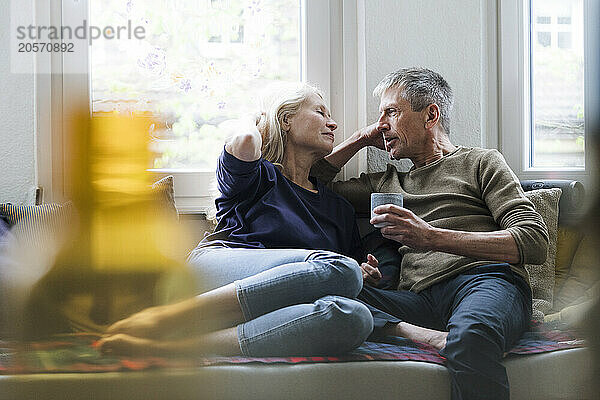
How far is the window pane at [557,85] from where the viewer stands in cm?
52

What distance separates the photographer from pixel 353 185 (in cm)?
127

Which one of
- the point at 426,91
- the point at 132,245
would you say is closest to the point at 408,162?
the point at 426,91

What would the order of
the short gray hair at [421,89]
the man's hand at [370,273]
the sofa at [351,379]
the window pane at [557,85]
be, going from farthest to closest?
the short gray hair at [421,89] < the man's hand at [370,273] < the window pane at [557,85] < the sofa at [351,379]

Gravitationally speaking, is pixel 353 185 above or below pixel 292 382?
above

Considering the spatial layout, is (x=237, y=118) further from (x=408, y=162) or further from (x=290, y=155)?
(x=408, y=162)

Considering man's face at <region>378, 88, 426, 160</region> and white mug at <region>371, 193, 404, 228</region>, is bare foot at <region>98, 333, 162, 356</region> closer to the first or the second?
white mug at <region>371, 193, 404, 228</region>

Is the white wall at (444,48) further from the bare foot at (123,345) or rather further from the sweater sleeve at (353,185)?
the bare foot at (123,345)

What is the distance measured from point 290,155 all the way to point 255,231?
198 millimetres

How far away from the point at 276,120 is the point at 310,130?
0.23 feet

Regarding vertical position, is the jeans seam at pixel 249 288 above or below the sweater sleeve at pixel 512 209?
below

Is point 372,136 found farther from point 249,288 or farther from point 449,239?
point 249,288

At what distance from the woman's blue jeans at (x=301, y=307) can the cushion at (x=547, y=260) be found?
1.43ft

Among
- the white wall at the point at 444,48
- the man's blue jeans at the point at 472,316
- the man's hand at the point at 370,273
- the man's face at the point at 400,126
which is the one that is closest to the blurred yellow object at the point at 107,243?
the man's blue jeans at the point at 472,316

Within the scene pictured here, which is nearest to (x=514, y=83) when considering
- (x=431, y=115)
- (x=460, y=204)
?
(x=431, y=115)
